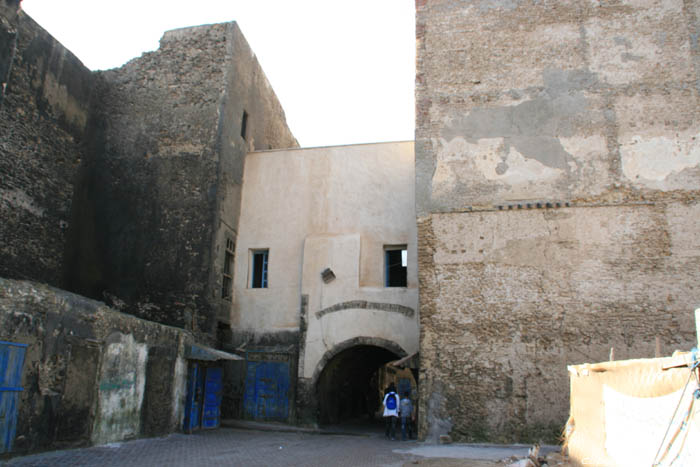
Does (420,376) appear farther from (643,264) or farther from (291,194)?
(291,194)

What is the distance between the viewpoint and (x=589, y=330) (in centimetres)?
1080

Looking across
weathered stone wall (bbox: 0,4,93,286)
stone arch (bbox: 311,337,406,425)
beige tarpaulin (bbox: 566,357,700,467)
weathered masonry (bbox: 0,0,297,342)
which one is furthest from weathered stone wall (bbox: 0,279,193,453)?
beige tarpaulin (bbox: 566,357,700,467)

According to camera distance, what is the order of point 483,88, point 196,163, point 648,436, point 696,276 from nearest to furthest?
point 648,436
point 696,276
point 483,88
point 196,163

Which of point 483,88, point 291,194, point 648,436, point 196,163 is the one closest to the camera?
point 648,436

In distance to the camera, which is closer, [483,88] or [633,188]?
[633,188]

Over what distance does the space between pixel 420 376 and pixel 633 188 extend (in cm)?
560

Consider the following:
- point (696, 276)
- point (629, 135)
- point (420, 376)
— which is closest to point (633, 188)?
point (629, 135)

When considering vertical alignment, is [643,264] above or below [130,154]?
below

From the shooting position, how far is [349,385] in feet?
54.4

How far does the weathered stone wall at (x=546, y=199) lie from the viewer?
10.8 meters

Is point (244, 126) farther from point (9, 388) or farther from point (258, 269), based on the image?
point (9, 388)

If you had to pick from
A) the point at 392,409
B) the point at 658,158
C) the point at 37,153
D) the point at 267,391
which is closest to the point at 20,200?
the point at 37,153

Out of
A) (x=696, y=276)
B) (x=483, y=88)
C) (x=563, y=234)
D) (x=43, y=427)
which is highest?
(x=483, y=88)

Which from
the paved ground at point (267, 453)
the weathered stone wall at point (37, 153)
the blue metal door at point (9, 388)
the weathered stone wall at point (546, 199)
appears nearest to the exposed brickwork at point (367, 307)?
the weathered stone wall at point (546, 199)
